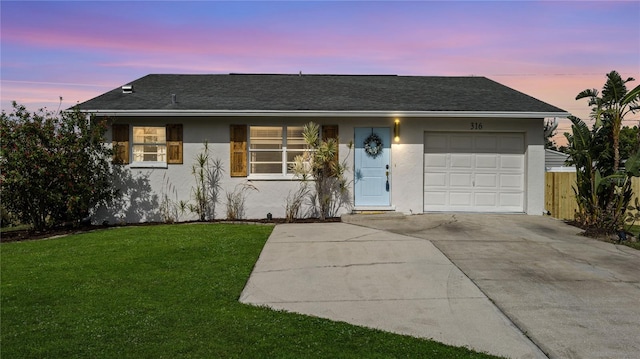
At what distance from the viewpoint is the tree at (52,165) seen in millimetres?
10172

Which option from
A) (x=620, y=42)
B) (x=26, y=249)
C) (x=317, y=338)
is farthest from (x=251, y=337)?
(x=620, y=42)

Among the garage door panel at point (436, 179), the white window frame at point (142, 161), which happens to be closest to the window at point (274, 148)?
the white window frame at point (142, 161)

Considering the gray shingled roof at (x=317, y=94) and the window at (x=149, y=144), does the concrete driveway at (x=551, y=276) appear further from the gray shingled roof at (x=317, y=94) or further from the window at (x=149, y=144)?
the window at (x=149, y=144)

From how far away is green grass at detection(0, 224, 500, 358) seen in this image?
12.7 ft

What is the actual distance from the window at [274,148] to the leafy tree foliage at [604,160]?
7.01 metres

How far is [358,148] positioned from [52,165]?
7.70 m

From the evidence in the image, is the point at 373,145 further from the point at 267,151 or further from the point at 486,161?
the point at 486,161

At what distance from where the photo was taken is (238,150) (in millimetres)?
11883

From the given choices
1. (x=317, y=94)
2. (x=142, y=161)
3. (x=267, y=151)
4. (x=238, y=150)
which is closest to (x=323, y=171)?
(x=267, y=151)

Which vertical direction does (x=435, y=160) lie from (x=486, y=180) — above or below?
above

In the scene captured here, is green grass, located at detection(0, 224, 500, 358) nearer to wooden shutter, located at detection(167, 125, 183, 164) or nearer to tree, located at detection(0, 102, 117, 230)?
tree, located at detection(0, 102, 117, 230)

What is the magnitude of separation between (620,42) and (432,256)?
9.68 m

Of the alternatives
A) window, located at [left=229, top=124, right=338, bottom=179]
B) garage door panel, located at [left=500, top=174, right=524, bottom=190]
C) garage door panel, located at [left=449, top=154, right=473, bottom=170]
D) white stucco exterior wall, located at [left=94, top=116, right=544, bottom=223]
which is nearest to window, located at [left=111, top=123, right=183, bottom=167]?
white stucco exterior wall, located at [left=94, top=116, right=544, bottom=223]

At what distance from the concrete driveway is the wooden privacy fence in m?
1.51
